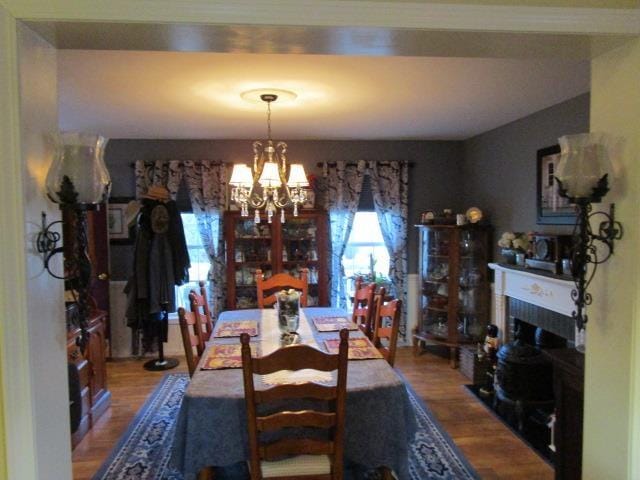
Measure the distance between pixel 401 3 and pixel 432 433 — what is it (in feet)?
9.26

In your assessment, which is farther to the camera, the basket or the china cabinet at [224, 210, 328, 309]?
the china cabinet at [224, 210, 328, 309]

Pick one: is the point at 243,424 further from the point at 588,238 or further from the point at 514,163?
the point at 514,163

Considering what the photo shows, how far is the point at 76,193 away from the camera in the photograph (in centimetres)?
118

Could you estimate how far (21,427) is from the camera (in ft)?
3.67

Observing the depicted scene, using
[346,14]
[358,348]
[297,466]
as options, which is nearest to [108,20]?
[346,14]

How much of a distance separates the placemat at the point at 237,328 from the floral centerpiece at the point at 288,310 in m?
0.27

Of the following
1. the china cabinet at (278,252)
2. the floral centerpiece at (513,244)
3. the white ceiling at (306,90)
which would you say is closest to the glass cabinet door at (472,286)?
the floral centerpiece at (513,244)

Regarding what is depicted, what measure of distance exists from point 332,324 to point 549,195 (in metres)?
1.98

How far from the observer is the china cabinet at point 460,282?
439 cm

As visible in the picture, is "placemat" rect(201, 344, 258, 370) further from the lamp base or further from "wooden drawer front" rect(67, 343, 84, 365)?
the lamp base

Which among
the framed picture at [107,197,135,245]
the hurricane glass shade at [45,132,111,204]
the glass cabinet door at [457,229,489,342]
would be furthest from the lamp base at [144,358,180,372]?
the hurricane glass shade at [45,132,111,204]

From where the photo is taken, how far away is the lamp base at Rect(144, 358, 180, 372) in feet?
14.4

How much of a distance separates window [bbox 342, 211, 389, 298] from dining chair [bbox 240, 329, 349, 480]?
10.6ft

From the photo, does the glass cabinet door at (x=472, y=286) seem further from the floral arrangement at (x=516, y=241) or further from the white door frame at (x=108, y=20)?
the white door frame at (x=108, y=20)
